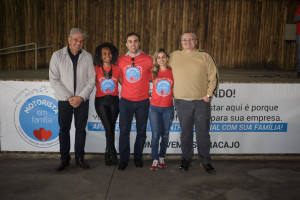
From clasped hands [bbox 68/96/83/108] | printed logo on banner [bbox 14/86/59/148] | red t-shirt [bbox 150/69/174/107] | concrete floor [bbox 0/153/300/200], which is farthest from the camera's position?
printed logo on banner [bbox 14/86/59/148]

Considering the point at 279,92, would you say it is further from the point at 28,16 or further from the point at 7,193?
the point at 28,16

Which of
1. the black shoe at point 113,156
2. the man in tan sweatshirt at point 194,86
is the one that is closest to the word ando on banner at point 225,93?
the man in tan sweatshirt at point 194,86

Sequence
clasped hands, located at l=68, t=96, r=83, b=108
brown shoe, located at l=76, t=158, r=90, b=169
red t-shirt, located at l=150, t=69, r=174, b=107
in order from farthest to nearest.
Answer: brown shoe, located at l=76, t=158, r=90, b=169 → red t-shirt, located at l=150, t=69, r=174, b=107 → clasped hands, located at l=68, t=96, r=83, b=108

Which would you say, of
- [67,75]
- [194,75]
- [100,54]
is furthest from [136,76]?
[67,75]

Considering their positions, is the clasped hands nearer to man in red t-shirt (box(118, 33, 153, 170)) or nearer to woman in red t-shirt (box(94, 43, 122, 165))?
woman in red t-shirt (box(94, 43, 122, 165))

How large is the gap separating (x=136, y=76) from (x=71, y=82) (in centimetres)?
77

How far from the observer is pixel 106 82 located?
3.53 metres

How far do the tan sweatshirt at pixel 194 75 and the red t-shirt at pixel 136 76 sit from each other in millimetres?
358

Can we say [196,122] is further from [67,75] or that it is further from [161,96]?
[67,75]

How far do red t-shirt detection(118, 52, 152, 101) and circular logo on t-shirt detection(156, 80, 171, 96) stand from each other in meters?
0.16

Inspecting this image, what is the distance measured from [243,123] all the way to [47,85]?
270cm

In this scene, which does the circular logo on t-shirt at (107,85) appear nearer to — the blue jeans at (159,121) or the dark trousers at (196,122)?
the blue jeans at (159,121)

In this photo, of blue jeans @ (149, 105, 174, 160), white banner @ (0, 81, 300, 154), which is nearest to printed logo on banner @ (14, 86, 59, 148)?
white banner @ (0, 81, 300, 154)

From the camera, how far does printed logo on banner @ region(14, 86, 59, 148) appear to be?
3.89m
